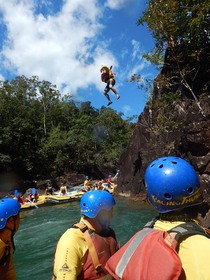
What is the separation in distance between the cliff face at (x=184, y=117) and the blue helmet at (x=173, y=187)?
6.97m

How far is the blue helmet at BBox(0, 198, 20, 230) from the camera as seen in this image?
2551 mm

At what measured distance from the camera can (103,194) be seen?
2.55 m

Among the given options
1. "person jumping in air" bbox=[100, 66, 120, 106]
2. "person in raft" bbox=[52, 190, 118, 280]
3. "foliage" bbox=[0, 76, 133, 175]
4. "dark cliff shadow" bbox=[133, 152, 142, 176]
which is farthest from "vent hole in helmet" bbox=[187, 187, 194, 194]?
"foliage" bbox=[0, 76, 133, 175]

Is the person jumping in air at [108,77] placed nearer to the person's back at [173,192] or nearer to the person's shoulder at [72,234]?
the person's shoulder at [72,234]

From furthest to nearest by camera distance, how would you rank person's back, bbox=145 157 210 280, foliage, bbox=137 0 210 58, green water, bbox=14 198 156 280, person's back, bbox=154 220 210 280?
1. foliage, bbox=137 0 210 58
2. green water, bbox=14 198 156 280
3. person's back, bbox=145 157 210 280
4. person's back, bbox=154 220 210 280

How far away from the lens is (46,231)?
10.3m

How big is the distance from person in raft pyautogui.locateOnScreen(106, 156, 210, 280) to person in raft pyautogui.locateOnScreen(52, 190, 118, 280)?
2.49 feet

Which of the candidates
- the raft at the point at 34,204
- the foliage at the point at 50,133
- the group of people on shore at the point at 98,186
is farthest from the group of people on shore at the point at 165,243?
the foliage at the point at 50,133

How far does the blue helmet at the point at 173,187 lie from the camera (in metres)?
1.33

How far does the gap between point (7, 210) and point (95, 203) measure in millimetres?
835

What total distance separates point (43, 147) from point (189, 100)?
72.8ft

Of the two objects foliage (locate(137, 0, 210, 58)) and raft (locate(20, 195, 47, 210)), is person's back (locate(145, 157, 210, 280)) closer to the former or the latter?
foliage (locate(137, 0, 210, 58))

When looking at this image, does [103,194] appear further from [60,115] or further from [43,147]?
[60,115]

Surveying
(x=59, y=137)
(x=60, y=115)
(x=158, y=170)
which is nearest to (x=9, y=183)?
(x=59, y=137)
